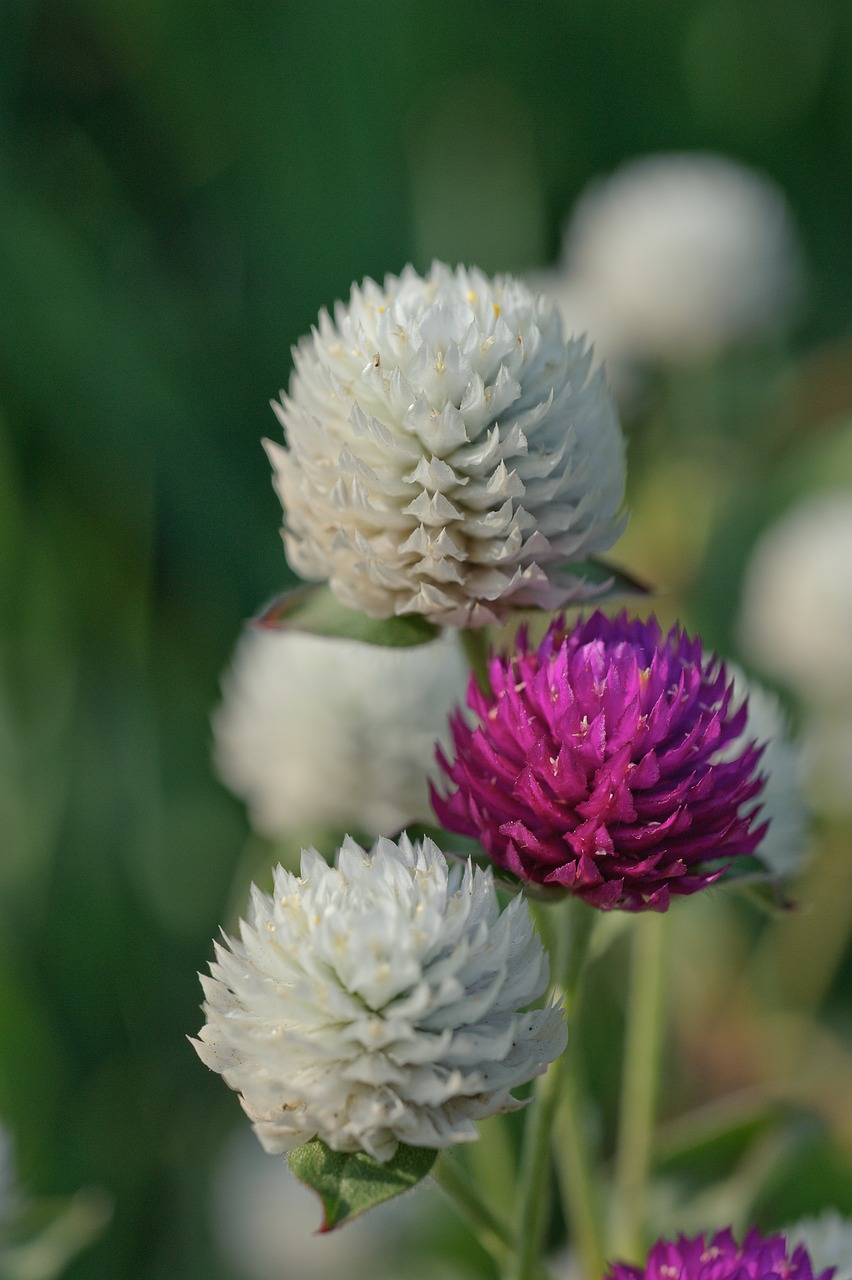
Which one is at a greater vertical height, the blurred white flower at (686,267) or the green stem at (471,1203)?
the blurred white flower at (686,267)

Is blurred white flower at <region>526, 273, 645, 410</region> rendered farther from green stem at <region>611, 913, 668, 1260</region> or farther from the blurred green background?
green stem at <region>611, 913, 668, 1260</region>

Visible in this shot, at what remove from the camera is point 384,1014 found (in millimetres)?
688

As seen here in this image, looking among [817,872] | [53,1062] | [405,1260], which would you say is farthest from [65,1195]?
[817,872]

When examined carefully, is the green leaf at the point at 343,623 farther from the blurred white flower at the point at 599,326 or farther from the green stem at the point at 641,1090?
the blurred white flower at the point at 599,326

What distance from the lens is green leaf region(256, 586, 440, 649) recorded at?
2.92 feet

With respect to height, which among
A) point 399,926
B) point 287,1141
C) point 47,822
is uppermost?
point 399,926

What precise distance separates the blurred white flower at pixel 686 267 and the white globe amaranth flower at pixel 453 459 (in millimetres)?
1464

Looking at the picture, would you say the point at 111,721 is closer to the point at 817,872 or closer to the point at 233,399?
the point at 233,399

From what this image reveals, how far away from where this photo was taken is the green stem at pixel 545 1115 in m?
0.80

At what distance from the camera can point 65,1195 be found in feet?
4.87

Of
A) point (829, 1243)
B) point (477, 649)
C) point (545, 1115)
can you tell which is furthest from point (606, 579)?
point (829, 1243)

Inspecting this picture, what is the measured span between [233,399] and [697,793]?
1.72 metres

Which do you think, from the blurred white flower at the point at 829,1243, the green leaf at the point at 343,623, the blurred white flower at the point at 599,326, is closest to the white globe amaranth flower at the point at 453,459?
the green leaf at the point at 343,623

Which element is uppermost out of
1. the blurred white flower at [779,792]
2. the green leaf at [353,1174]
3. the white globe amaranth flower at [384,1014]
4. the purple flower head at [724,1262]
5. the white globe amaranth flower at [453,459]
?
the white globe amaranth flower at [453,459]
